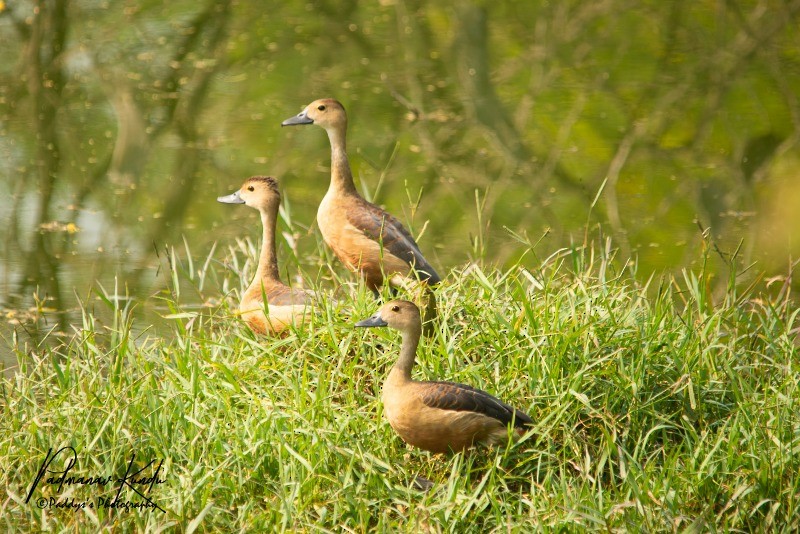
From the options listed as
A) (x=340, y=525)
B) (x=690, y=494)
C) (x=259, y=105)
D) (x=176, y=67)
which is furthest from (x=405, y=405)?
(x=176, y=67)

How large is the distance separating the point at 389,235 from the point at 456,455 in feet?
4.58

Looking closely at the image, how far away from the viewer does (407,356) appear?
13.2 ft

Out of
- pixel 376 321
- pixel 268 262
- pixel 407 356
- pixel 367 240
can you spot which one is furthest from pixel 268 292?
pixel 407 356

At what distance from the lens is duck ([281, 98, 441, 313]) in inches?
195

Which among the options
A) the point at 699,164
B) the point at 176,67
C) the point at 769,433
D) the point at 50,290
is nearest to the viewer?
the point at 769,433

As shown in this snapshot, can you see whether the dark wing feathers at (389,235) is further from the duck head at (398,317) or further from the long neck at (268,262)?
the duck head at (398,317)

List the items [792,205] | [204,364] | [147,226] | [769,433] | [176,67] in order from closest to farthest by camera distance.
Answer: [769,433]
[204,364]
[147,226]
[792,205]
[176,67]

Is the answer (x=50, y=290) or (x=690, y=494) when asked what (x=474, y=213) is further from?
(x=690, y=494)

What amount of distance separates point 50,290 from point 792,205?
540cm

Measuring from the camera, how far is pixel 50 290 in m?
6.62

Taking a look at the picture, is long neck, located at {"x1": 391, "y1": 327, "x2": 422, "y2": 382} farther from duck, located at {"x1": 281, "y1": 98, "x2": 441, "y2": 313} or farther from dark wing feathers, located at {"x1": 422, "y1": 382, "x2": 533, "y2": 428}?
duck, located at {"x1": 281, "y1": 98, "x2": 441, "y2": 313}

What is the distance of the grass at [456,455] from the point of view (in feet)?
12.6

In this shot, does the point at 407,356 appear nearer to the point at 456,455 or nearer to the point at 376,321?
the point at 376,321

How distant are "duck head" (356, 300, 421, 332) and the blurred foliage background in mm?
1773
